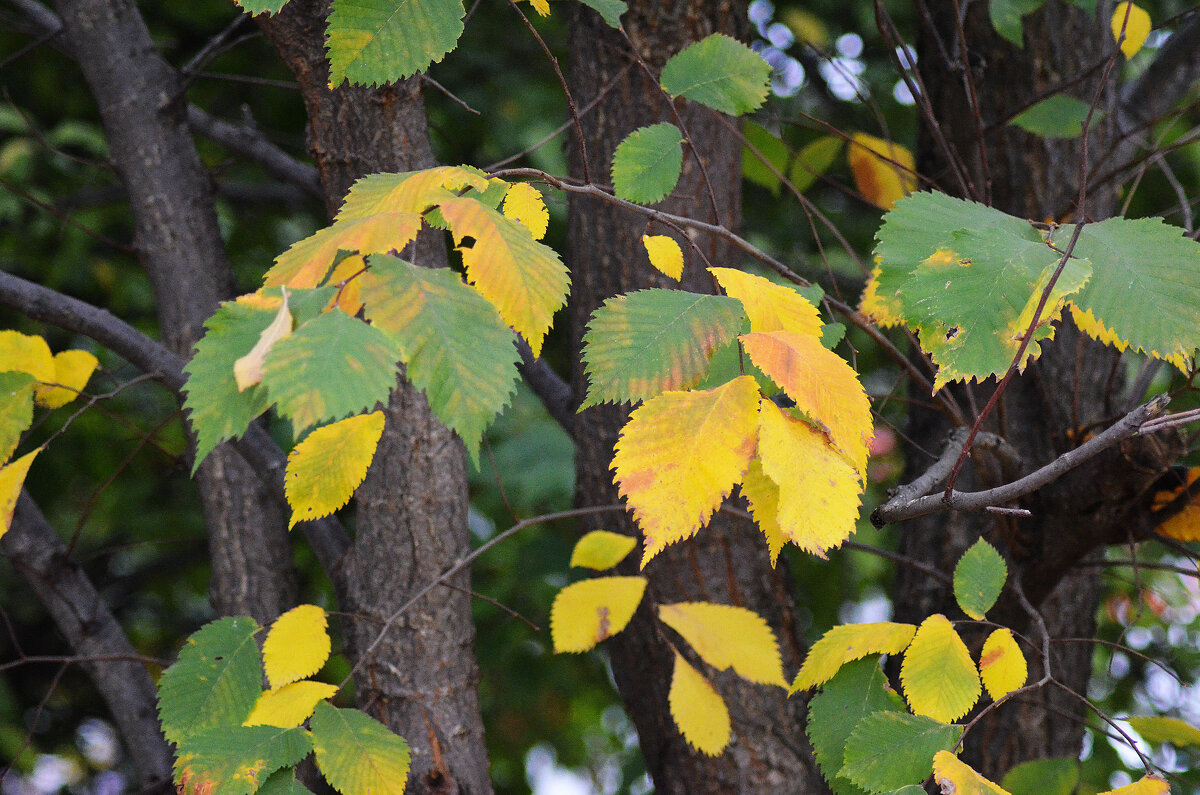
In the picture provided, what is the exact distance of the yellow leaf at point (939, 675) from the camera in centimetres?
78

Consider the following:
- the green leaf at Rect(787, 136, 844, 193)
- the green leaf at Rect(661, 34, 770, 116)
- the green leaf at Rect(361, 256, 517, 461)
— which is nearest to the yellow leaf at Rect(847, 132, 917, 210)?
the green leaf at Rect(787, 136, 844, 193)

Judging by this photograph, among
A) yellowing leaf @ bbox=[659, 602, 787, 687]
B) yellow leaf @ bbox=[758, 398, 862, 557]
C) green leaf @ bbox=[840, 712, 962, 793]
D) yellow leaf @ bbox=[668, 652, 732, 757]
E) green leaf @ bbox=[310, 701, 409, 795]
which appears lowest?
yellow leaf @ bbox=[668, 652, 732, 757]

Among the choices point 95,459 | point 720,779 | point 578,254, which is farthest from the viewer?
point 95,459

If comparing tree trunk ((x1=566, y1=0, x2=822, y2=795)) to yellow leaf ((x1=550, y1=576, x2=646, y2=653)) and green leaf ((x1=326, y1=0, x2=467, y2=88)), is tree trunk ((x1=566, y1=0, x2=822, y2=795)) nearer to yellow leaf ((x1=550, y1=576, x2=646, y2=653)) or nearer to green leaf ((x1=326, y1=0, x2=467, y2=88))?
yellow leaf ((x1=550, y1=576, x2=646, y2=653))

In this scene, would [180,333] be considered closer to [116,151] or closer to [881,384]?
[116,151]

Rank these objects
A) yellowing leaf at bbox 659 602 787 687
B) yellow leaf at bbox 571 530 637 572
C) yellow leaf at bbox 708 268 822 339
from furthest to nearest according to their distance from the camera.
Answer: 1. yellow leaf at bbox 571 530 637 572
2. yellowing leaf at bbox 659 602 787 687
3. yellow leaf at bbox 708 268 822 339

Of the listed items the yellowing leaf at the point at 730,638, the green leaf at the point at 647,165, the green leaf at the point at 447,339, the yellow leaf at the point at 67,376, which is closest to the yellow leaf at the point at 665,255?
the green leaf at the point at 647,165

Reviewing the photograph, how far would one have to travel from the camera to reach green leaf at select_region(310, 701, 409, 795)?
2.66 ft

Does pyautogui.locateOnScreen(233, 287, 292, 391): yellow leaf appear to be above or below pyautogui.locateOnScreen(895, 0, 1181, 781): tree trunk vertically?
above

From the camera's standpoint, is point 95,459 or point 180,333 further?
point 95,459

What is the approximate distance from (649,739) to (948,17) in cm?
134

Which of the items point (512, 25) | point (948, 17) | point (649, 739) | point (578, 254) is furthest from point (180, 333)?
point (948, 17)

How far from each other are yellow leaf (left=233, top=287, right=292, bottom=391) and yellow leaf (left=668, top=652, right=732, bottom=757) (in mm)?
705

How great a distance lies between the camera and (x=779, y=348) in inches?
24.5
